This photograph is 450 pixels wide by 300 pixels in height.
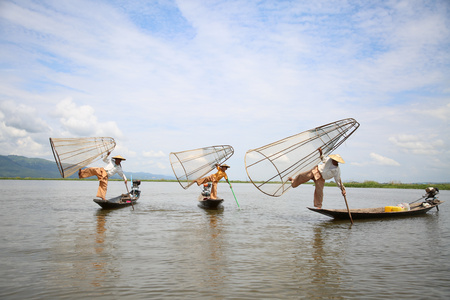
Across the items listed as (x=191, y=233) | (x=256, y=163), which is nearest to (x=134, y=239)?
(x=191, y=233)

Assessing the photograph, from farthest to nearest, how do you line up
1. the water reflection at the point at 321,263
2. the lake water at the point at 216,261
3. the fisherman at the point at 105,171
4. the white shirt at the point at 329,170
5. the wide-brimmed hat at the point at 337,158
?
the fisherman at the point at 105,171 → the white shirt at the point at 329,170 → the wide-brimmed hat at the point at 337,158 → the water reflection at the point at 321,263 → the lake water at the point at 216,261

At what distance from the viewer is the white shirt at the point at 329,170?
35.3 feet

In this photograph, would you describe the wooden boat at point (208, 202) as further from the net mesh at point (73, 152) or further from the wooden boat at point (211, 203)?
the net mesh at point (73, 152)

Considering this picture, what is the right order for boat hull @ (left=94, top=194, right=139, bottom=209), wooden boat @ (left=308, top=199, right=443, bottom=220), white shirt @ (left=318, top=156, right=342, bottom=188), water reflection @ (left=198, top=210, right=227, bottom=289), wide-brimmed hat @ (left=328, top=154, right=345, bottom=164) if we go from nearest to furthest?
water reflection @ (left=198, top=210, right=227, bottom=289)
wide-brimmed hat @ (left=328, top=154, right=345, bottom=164)
white shirt @ (left=318, top=156, right=342, bottom=188)
wooden boat @ (left=308, top=199, right=443, bottom=220)
boat hull @ (left=94, top=194, right=139, bottom=209)

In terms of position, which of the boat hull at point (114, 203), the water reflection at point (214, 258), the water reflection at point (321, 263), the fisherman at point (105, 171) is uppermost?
the fisherman at point (105, 171)

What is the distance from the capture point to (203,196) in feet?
57.5

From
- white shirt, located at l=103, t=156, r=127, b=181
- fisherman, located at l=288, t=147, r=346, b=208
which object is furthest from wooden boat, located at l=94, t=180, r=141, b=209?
fisherman, located at l=288, t=147, r=346, b=208

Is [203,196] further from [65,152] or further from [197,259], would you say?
[197,259]

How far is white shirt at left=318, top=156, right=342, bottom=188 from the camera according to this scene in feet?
35.3

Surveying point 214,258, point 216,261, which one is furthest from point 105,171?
point 216,261

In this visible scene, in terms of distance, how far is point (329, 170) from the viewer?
10.8m

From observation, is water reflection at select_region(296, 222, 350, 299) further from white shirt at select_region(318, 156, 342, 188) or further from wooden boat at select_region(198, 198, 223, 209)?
wooden boat at select_region(198, 198, 223, 209)

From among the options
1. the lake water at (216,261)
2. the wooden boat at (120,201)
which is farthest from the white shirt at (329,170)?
the wooden boat at (120,201)

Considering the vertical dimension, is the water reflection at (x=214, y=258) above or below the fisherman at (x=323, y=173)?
below
